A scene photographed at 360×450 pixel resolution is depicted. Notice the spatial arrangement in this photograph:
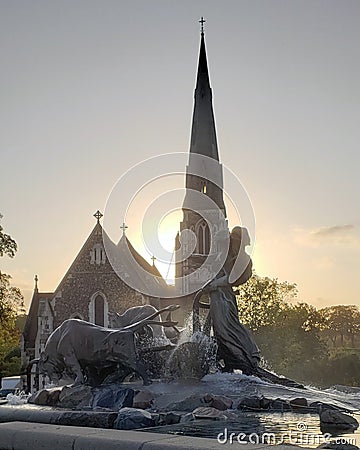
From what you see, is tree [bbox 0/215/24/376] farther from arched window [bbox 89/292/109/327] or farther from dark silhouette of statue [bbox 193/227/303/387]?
dark silhouette of statue [bbox 193/227/303/387]

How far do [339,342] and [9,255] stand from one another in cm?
3884

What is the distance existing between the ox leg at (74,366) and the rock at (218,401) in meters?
3.17

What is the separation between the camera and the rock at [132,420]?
7.41 meters

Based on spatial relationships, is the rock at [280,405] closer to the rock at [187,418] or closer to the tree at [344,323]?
the rock at [187,418]

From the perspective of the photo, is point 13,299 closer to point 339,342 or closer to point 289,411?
point 289,411

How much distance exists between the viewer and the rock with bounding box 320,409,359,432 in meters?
8.10

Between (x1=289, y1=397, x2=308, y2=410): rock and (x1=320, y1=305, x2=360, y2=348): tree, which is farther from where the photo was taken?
(x1=320, y1=305, x2=360, y2=348): tree

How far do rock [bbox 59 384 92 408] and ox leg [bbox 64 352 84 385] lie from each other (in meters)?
0.16

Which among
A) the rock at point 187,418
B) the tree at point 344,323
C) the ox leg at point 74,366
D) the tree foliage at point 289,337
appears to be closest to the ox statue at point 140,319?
the ox leg at point 74,366

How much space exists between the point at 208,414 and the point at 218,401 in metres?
1.03

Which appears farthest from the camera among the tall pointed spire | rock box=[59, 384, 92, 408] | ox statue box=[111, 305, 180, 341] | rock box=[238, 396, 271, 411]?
the tall pointed spire

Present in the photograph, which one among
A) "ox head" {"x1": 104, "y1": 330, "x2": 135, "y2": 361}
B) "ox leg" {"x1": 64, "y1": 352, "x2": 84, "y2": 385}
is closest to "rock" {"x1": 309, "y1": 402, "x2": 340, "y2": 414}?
"ox head" {"x1": 104, "y1": 330, "x2": 135, "y2": 361}

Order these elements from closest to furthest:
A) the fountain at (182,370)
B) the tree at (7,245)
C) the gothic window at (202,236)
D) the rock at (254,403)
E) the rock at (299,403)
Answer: the rock at (299,403), the rock at (254,403), the fountain at (182,370), the tree at (7,245), the gothic window at (202,236)

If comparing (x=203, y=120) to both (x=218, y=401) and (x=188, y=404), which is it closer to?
(x=188, y=404)
